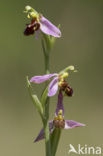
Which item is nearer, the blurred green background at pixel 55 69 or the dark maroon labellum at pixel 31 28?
the dark maroon labellum at pixel 31 28

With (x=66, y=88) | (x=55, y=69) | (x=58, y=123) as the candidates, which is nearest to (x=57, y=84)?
(x=66, y=88)

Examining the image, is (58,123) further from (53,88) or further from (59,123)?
(53,88)

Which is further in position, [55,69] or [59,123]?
[55,69]

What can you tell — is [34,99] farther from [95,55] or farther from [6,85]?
[95,55]

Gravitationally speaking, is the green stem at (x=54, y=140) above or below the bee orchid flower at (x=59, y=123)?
below

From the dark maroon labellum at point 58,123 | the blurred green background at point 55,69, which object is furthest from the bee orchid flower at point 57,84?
the blurred green background at point 55,69

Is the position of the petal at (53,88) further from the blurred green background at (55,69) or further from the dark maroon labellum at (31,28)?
the blurred green background at (55,69)

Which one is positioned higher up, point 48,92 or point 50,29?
point 50,29

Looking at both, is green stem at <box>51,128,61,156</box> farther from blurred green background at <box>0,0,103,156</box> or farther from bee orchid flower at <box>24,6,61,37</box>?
blurred green background at <box>0,0,103,156</box>

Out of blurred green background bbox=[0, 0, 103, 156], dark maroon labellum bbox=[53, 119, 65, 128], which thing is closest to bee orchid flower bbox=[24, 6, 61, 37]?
dark maroon labellum bbox=[53, 119, 65, 128]
